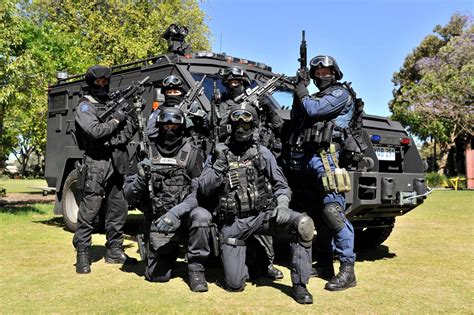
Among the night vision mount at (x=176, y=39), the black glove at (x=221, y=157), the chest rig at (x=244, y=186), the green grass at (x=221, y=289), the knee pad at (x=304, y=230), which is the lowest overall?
the green grass at (x=221, y=289)

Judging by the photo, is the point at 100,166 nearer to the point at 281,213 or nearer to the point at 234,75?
the point at 234,75

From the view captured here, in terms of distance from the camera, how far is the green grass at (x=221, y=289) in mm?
3711

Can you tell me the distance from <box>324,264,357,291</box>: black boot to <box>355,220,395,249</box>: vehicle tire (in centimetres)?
188

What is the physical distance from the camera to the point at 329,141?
14.6 feet

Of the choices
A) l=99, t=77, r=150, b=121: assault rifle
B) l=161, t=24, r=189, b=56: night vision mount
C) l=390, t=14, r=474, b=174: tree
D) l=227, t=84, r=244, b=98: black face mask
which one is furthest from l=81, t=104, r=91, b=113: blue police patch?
l=390, t=14, r=474, b=174: tree

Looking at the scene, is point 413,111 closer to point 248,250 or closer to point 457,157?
point 457,157

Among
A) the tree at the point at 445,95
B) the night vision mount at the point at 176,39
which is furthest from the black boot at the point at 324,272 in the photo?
the tree at the point at 445,95

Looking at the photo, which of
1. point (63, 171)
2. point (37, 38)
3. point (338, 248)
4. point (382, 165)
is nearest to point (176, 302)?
point (338, 248)

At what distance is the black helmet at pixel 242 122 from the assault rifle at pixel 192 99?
969 millimetres

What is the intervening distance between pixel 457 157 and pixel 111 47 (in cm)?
2818

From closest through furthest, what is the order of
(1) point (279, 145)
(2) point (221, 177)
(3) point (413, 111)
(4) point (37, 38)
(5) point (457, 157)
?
(2) point (221, 177)
(1) point (279, 145)
(4) point (37, 38)
(3) point (413, 111)
(5) point (457, 157)

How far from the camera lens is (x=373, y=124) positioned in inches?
215

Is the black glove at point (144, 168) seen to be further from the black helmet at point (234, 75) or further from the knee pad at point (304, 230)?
the knee pad at point (304, 230)

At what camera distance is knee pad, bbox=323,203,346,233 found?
440cm
